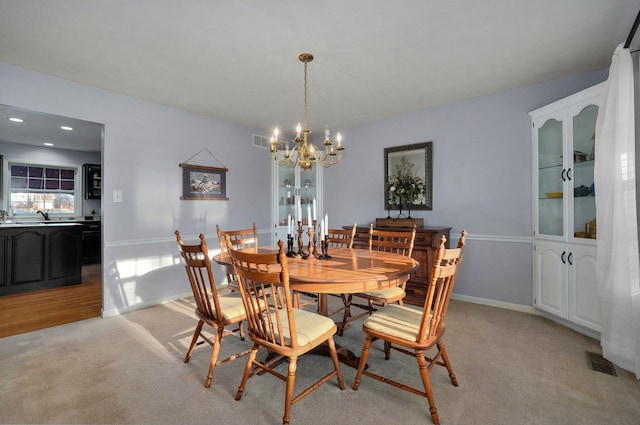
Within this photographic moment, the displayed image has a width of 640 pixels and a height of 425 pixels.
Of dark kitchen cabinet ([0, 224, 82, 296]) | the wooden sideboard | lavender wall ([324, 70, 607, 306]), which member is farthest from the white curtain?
dark kitchen cabinet ([0, 224, 82, 296])

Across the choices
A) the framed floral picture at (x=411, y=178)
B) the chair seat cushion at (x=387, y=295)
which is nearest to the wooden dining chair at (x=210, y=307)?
the chair seat cushion at (x=387, y=295)

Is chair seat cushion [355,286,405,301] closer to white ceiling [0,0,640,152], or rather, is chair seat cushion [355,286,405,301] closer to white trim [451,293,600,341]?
white trim [451,293,600,341]

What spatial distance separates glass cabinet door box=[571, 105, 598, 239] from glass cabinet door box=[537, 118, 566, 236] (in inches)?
5.3

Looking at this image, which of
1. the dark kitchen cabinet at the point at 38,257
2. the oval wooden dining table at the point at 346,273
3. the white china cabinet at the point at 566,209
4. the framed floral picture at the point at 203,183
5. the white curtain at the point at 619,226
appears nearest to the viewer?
the oval wooden dining table at the point at 346,273

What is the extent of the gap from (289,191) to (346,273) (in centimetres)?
349

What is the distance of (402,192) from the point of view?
4.02 meters

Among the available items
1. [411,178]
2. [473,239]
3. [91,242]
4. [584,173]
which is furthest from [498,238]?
[91,242]

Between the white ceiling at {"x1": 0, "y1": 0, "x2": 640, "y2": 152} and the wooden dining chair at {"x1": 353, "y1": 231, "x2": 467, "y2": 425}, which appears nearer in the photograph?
the wooden dining chair at {"x1": 353, "y1": 231, "x2": 467, "y2": 425}

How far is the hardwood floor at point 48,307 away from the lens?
3.08 meters

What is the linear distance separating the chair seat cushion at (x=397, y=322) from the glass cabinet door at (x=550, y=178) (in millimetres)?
2099

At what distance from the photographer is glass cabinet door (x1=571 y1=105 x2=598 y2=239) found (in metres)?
2.70

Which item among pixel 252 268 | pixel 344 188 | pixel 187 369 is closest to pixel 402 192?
pixel 344 188

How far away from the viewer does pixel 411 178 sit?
411 centimetres

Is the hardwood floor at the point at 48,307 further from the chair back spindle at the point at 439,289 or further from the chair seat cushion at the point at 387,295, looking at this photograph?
the chair back spindle at the point at 439,289
